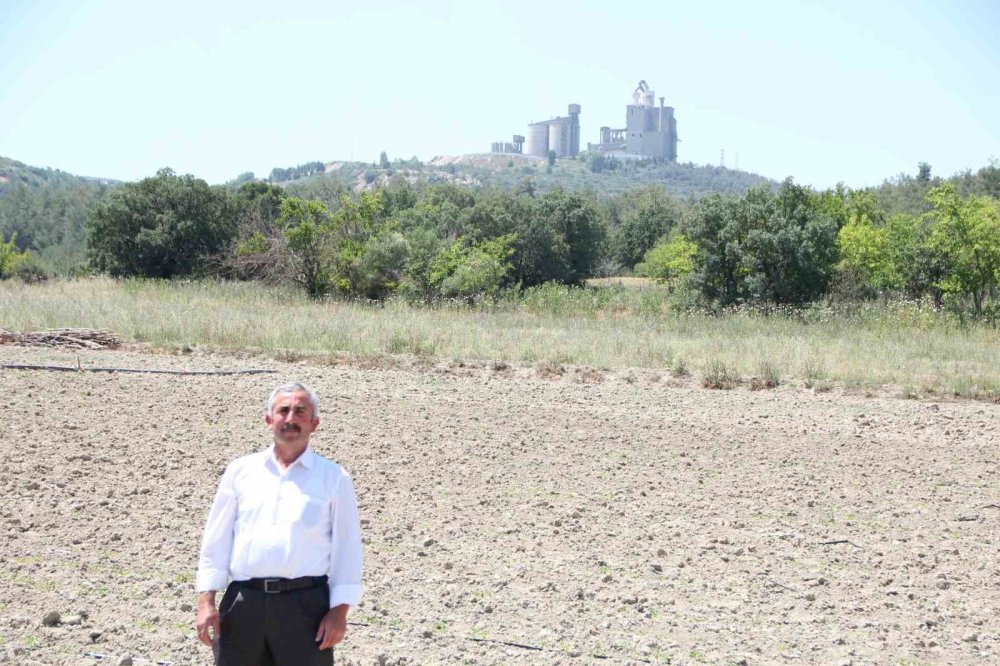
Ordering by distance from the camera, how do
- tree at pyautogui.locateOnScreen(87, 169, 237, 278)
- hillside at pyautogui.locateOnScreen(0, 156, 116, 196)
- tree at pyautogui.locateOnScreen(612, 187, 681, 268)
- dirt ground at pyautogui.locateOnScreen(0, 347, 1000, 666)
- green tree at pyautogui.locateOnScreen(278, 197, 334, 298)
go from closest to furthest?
dirt ground at pyautogui.locateOnScreen(0, 347, 1000, 666)
green tree at pyautogui.locateOnScreen(278, 197, 334, 298)
tree at pyautogui.locateOnScreen(87, 169, 237, 278)
tree at pyautogui.locateOnScreen(612, 187, 681, 268)
hillside at pyautogui.locateOnScreen(0, 156, 116, 196)

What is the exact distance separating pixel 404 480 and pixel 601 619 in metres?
2.99

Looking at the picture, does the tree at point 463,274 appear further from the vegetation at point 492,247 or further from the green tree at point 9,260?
the green tree at point 9,260

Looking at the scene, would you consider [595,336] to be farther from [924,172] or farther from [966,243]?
[924,172]

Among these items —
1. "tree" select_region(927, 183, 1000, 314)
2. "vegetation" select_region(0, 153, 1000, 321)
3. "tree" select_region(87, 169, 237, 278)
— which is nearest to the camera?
"tree" select_region(927, 183, 1000, 314)

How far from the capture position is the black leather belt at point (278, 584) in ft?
9.58

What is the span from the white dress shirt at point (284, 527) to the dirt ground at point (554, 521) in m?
1.67

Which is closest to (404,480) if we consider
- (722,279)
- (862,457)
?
(862,457)

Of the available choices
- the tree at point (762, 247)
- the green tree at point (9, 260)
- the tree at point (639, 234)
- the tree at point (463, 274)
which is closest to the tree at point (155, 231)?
the green tree at point (9, 260)

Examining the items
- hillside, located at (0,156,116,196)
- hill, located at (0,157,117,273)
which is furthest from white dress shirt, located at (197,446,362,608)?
hillside, located at (0,156,116,196)

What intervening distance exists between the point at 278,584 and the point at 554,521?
3.95 m

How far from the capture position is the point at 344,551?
9.87 feet

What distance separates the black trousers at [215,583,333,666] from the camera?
2918 mm

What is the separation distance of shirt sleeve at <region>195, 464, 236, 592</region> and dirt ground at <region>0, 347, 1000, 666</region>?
1.66 metres

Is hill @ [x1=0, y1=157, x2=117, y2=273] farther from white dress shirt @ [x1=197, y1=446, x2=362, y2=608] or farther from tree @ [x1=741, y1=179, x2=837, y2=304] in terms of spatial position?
white dress shirt @ [x1=197, y1=446, x2=362, y2=608]
